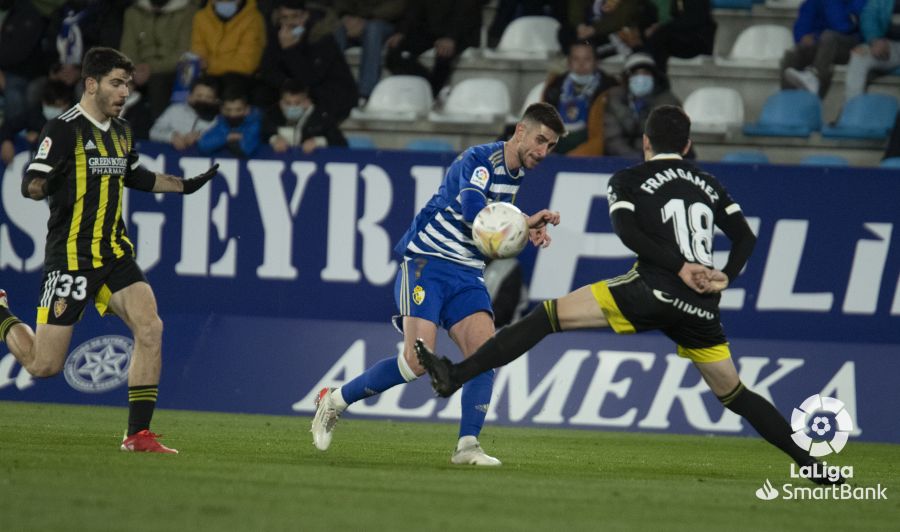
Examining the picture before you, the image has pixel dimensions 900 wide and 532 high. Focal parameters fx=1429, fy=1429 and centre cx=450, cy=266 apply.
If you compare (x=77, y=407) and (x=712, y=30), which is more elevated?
(x=712, y=30)

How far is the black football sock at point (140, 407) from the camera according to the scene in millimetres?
8273

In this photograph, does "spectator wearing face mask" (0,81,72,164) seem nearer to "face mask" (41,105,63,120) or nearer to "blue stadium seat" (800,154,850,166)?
"face mask" (41,105,63,120)

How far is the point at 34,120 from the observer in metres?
14.5

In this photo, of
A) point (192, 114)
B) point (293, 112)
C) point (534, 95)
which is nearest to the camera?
Result: point (192, 114)

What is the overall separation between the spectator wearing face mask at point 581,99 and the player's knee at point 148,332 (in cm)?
668

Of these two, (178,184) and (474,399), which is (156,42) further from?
(474,399)

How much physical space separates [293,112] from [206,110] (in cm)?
90

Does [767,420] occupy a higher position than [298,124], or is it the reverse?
[767,420]

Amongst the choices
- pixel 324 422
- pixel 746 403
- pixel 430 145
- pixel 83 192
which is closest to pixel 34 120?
pixel 430 145

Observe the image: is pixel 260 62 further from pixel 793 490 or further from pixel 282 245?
pixel 793 490

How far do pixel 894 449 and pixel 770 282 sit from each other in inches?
85.9

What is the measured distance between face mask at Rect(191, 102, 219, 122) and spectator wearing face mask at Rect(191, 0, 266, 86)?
0.67 metres

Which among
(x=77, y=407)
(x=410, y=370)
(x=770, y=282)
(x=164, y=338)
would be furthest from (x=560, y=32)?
(x=410, y=370)

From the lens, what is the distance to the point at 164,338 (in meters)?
13.5
